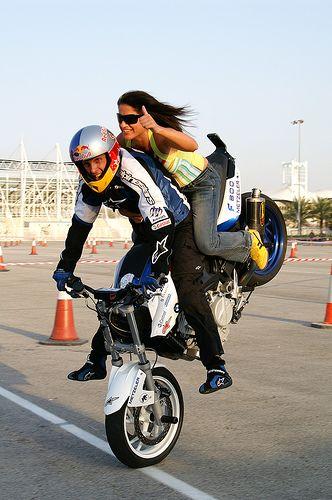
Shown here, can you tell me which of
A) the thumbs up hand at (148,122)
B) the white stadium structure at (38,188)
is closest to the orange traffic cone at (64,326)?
the thumbs up hand at (148,122)

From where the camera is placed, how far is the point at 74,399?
21.2 ft

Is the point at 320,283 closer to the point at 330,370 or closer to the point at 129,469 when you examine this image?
the point at 330,370

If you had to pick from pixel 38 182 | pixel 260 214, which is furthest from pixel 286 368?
pixel 38 182

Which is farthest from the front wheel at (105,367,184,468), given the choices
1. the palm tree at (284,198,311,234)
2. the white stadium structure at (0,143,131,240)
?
the white stadium structure at (0,143,131,240)

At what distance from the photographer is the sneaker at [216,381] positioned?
5.05 m

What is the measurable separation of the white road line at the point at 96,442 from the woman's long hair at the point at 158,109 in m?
2.12

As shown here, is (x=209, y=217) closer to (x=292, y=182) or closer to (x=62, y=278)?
(x=62, y=278)

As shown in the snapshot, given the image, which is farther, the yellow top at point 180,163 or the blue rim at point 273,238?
the blue rim at point 273,238

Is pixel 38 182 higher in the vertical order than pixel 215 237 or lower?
higher

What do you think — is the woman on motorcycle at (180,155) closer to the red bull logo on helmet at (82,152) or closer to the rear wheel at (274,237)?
the red bull logo on helmet at (82,152)

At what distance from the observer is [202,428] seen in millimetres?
5559

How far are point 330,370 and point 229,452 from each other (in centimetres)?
301

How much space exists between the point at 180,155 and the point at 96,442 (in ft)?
6.39

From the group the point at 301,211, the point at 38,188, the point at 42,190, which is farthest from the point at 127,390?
the point at 38,188
